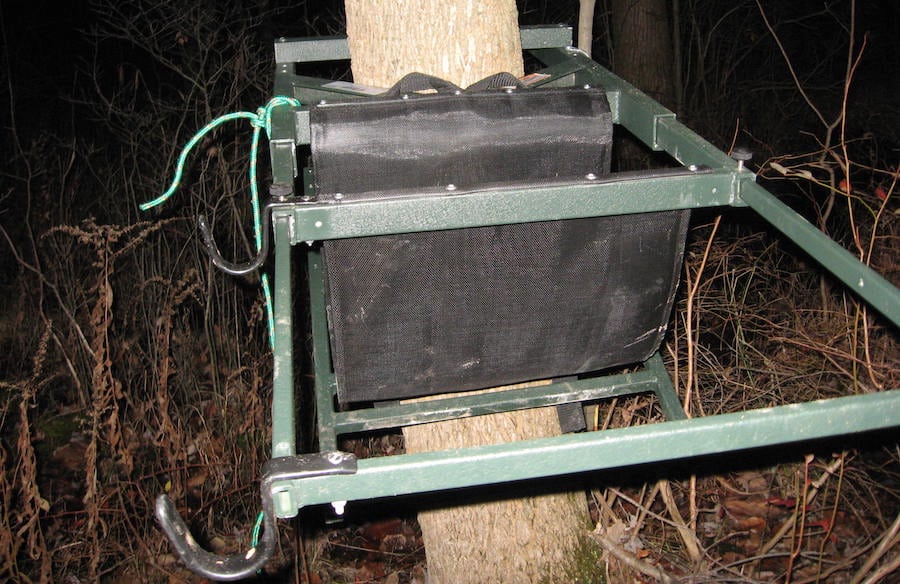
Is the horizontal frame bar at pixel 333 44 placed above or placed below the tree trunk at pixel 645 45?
above

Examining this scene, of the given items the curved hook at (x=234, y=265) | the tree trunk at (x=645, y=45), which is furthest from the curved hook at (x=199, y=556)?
the tree trunk at (x=645, y=45)

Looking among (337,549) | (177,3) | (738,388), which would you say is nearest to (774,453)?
(738,388)

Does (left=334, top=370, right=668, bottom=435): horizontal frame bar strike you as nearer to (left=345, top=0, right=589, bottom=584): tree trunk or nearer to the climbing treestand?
the climbing treestand

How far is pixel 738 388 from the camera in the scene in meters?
3.33

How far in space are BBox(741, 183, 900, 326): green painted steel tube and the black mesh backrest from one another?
0.93ft

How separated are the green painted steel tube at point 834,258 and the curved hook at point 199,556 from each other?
1.12m

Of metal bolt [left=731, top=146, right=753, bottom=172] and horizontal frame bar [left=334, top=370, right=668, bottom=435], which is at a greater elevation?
metal bolt [left=731, top=146, right=753, bottom=172]

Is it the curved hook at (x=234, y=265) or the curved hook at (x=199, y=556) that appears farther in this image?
the curved hook at (x=234, y=265)

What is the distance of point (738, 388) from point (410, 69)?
1.94m

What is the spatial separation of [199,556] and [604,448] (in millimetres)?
642

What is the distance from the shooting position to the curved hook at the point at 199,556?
3.71 ft

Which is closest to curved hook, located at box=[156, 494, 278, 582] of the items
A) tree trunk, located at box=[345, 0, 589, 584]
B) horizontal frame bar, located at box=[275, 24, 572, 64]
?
tree trunk, located at box=[345, 0, 589, 584]

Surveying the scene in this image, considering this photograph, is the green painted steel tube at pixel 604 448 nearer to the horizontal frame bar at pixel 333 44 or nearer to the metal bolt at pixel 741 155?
the metal bolt at pixel 741 155

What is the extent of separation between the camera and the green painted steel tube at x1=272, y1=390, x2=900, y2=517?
49.8 inches
